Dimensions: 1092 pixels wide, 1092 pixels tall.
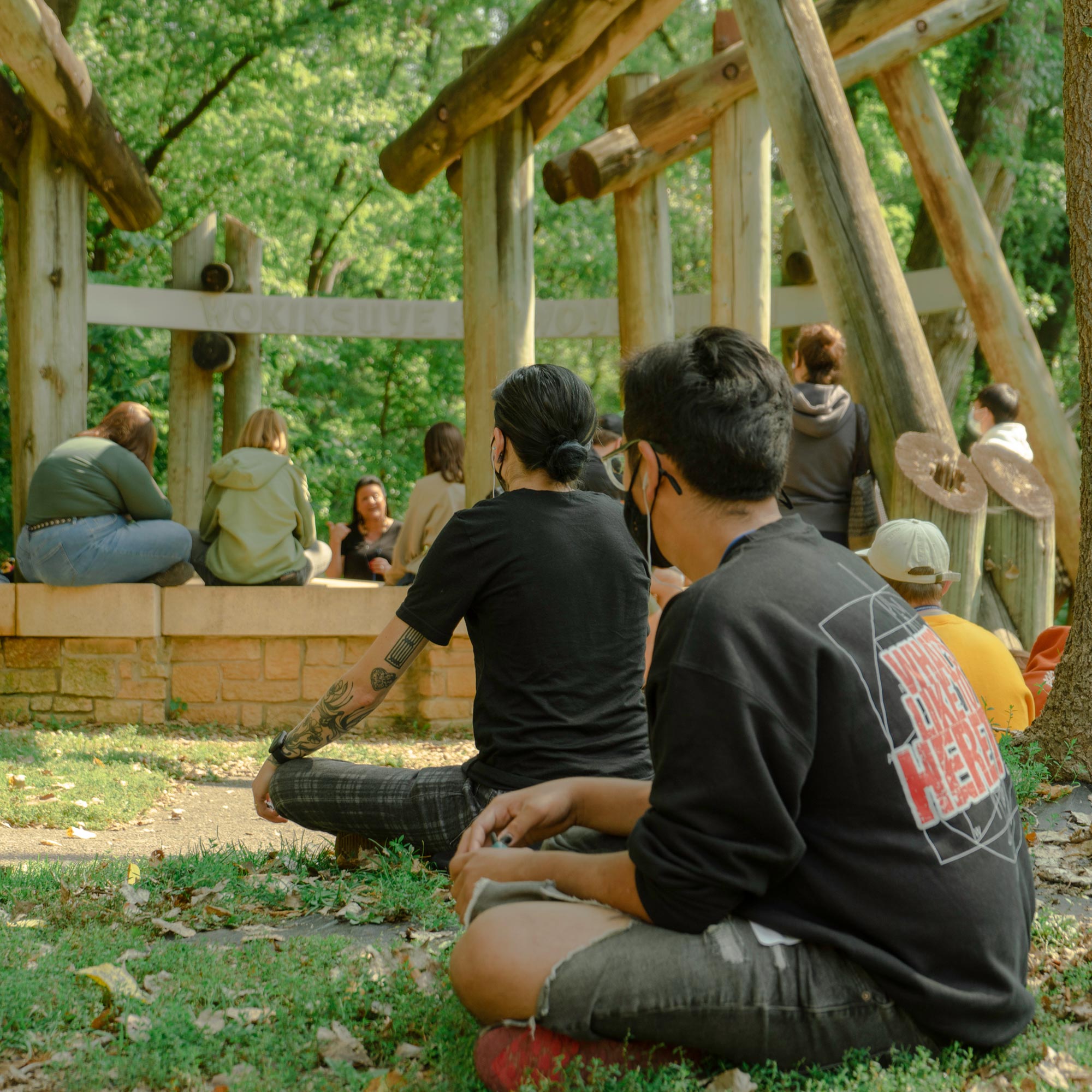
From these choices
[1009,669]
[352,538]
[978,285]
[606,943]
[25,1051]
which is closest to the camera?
[606,943]

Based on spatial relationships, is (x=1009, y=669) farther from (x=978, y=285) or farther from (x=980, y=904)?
(x=978, y=285)

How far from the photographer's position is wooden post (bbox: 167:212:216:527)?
10836mm

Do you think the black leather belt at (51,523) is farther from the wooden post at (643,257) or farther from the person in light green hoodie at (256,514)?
the wooden post at (643,257)

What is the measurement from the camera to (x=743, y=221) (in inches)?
291

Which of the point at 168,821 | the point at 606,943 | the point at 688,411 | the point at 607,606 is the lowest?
the point at 168,821

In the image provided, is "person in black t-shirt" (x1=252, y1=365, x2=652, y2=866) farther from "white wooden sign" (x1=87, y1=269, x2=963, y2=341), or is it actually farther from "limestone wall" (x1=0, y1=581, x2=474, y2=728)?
"white wooden sign" (x1=87, y1=269, x2=963, y2=341)

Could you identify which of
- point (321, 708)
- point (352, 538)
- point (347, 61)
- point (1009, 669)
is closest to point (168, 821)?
point (321, 708)

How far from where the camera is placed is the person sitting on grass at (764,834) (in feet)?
5.83

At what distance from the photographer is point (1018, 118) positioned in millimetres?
11555

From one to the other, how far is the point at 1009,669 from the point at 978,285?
501 centimetres

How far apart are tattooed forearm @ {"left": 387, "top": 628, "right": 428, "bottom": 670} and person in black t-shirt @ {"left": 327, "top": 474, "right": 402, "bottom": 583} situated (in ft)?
21.0

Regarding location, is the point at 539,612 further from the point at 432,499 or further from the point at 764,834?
the point at 432,499

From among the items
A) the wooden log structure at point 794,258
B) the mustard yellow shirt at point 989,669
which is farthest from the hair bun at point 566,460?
the wooden log structure at point 794,258

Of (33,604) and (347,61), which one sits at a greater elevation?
(347,61)
